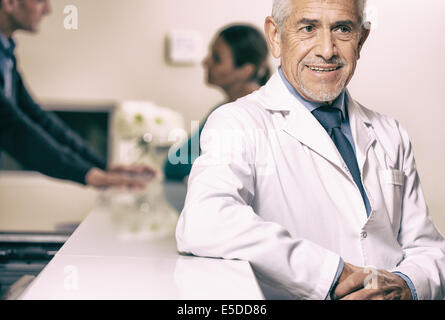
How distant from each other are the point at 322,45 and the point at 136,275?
0.46 metres

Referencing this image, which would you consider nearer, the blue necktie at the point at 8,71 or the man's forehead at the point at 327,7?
the man's forehead at the point at 327,7

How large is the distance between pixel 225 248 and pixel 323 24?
1.24 ft

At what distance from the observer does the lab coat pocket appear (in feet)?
2.80

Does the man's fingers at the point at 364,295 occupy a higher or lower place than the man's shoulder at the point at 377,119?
lower

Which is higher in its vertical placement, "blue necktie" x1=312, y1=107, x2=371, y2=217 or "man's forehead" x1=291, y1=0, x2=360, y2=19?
"man's forehead" x1=291, y1=0, x2=360, y2=19

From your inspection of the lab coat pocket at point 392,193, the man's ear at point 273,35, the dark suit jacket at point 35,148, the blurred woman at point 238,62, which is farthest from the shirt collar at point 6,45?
the lab coat pocket at point 392,193

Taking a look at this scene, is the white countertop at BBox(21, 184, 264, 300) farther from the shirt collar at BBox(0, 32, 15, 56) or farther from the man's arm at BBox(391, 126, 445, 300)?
the shirt collar at BBox(0, 32, 15, 56)

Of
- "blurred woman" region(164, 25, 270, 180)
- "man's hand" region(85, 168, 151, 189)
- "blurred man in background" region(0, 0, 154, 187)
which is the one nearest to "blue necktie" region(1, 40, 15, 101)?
"blurred man in background" region(0, 0, 154, 187)

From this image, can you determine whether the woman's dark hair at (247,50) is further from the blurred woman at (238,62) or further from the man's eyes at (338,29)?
the man's eyes at (338,29)

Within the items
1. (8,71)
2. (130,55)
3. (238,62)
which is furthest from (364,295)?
(130,55)

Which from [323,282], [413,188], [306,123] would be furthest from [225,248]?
[413,188]

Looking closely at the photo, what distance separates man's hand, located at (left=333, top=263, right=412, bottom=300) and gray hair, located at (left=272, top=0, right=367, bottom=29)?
39 centimetres

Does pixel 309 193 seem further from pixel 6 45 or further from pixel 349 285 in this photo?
pixel 6 45

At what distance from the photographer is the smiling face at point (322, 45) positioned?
2.69ft
